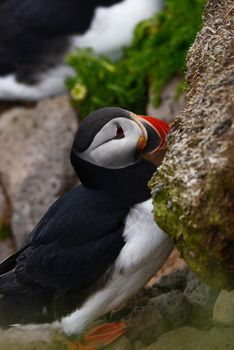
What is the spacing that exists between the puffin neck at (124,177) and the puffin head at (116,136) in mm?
38

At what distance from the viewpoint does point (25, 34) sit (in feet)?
20.7

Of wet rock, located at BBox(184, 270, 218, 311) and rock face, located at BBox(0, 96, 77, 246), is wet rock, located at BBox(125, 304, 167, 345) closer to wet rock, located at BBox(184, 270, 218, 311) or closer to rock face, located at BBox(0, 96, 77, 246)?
wet rock, located at BBox(184, 270, 218, 311)

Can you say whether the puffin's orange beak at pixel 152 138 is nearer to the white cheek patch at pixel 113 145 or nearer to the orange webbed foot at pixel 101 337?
the white cheek patch at pixel 113 145

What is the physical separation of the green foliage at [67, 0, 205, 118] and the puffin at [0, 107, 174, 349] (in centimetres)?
213

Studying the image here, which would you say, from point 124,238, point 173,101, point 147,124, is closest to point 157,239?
point 124,238

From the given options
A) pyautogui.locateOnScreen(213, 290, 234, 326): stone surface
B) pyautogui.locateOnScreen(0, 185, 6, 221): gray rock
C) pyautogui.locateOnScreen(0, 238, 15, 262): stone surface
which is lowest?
pyautogui.locateOnScreen(0, 238, 15, 262): stone surface

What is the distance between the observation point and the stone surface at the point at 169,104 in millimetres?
5484

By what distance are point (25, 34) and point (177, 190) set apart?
378 cm

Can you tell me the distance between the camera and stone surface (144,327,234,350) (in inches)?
129

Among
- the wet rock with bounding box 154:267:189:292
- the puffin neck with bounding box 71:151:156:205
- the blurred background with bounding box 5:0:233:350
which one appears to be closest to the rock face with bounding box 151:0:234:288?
the puffin neck with bounding box 71:151:156:205

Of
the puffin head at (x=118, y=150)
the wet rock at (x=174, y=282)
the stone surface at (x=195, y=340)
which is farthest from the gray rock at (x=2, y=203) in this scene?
the stone surface at (x=195, y=340)

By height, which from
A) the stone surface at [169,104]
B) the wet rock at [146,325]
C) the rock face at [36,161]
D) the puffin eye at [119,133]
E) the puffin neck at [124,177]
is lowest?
the rock face at [36,161]

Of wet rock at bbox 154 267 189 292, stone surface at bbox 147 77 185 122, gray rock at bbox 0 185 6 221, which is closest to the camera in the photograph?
wet rock at bbox 154 267 189 292

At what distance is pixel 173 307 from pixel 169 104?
82.8 inches
